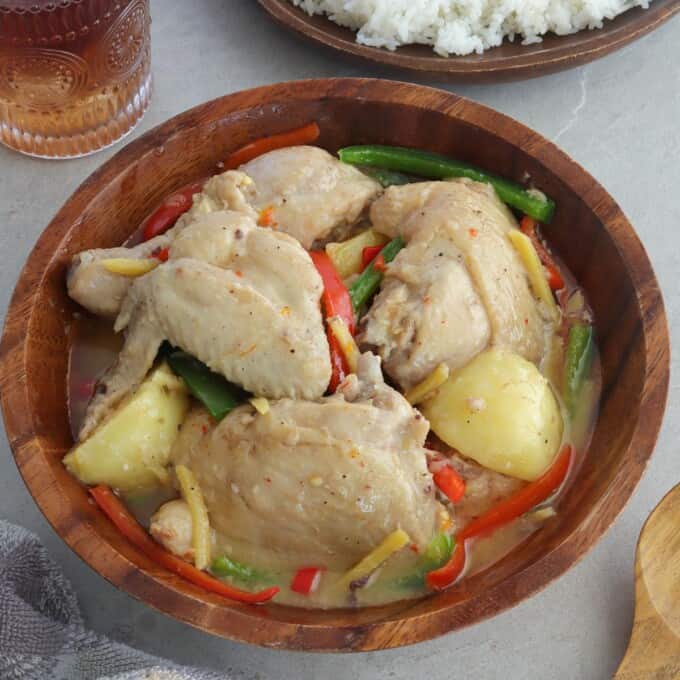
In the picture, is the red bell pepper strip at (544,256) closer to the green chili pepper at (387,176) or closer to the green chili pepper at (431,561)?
the green chili pepper at (387,176)

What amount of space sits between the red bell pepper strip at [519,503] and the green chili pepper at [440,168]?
0.63m

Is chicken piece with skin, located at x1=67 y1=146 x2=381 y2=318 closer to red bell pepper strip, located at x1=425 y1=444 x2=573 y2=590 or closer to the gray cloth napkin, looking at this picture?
the gray cloth napkin

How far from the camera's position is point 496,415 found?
2.20 m

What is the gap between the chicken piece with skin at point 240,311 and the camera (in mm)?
2104

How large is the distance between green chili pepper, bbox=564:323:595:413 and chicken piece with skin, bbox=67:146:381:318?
0.59 m

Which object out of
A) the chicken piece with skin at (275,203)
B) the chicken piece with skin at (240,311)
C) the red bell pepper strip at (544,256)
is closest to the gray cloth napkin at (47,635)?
the chicken piece with skin at (240,311)

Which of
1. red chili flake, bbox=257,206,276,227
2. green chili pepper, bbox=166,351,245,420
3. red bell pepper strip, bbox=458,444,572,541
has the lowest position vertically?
red bell pepper strip, bbox=458,444,572,541

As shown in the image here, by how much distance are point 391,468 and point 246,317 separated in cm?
42

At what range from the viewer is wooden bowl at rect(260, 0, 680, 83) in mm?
3115

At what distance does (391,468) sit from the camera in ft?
6.69

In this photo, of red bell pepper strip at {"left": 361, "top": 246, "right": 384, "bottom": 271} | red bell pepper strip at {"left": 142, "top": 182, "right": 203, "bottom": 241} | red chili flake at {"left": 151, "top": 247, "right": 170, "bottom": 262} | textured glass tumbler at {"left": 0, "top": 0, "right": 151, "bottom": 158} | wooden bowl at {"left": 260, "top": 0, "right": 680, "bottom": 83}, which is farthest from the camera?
wooden bowl at {"left": 260, "top": 0, "right": 680, "bottom": 83}

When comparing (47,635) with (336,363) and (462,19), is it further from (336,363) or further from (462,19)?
(462,19)

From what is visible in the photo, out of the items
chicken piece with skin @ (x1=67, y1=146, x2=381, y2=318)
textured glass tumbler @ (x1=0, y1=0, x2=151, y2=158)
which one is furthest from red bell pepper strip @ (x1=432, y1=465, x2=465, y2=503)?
textured glass tumbler @ (x1=0, y1=0, x2=151, y2=158)

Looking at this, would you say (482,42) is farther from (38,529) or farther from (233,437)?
(38,529)
